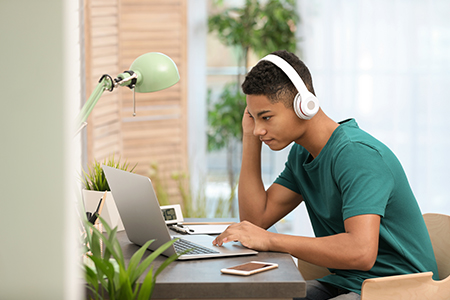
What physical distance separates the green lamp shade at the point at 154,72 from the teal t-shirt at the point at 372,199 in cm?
52

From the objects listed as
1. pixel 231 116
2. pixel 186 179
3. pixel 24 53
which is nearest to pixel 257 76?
pixel 24 53

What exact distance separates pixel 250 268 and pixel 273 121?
0.47 metres

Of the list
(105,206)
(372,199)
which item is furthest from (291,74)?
(105,206)

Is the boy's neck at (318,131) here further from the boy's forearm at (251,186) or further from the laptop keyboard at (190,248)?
the laptop keyboard at (190,248)

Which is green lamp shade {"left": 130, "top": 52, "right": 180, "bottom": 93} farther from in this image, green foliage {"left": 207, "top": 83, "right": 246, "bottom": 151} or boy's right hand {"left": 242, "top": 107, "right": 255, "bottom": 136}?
green foliage {"left": 207, "top": 83, "right": 246, "bottom": 151}

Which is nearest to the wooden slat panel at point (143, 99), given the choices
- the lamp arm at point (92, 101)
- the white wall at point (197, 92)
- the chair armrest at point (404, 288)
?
the white wall at point (197, 92)

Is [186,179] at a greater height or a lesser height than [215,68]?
lesser

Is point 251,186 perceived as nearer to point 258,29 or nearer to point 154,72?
point 154,72

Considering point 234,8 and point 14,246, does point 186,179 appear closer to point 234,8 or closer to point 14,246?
point 234,8

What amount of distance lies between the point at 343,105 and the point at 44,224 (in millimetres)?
2892

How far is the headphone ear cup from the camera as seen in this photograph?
136cm

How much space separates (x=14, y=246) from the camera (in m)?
0.59

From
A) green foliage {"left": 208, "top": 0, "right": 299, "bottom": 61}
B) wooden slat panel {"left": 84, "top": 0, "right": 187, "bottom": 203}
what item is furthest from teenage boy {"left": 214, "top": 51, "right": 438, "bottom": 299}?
green foliage {"left": 208, "top": 0, "right": 299, "bottom": 61}

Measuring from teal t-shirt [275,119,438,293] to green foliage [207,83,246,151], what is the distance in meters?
2.38
